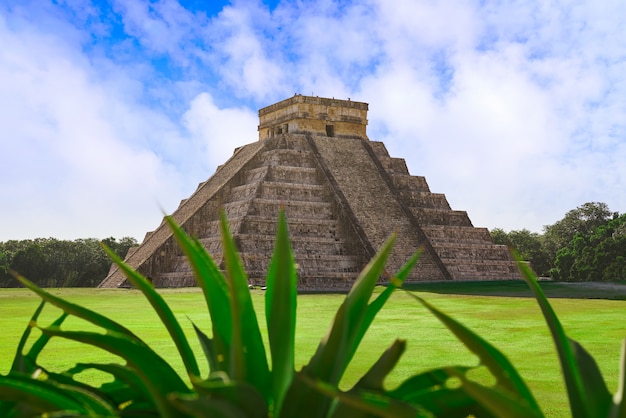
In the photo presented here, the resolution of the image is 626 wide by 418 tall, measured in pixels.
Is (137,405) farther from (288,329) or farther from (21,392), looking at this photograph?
(288,329)

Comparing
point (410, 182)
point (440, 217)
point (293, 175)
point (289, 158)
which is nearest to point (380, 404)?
point (293, 175)

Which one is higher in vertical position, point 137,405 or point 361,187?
point 361,187

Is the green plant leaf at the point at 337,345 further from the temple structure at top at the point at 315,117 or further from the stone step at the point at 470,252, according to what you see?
the temple structure at top at the point at 315,117

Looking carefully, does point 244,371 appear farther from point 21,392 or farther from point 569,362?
point 569,362

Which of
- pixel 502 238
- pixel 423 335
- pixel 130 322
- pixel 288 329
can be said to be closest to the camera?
pixel 288 329

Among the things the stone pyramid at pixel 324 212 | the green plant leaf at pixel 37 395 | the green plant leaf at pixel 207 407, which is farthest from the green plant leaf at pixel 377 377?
the stone pyramid at pixel 324 212

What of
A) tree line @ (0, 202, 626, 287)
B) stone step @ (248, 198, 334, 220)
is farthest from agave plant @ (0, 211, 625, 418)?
tree line @ (0, 202, 626, 287)

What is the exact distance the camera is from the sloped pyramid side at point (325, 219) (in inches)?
1019

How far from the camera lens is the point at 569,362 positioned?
5.58ft

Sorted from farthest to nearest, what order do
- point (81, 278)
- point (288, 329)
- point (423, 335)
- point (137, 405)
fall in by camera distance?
1. point (81, 278)
2. point (423, 335)
3. point (137, 405)
4. point (288, 329)

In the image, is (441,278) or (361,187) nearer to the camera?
(441,278)

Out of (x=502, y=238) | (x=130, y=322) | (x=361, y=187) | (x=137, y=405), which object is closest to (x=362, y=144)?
(x=361, y=187)

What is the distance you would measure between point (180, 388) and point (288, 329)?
0.31 metres

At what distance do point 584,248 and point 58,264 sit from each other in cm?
2687
